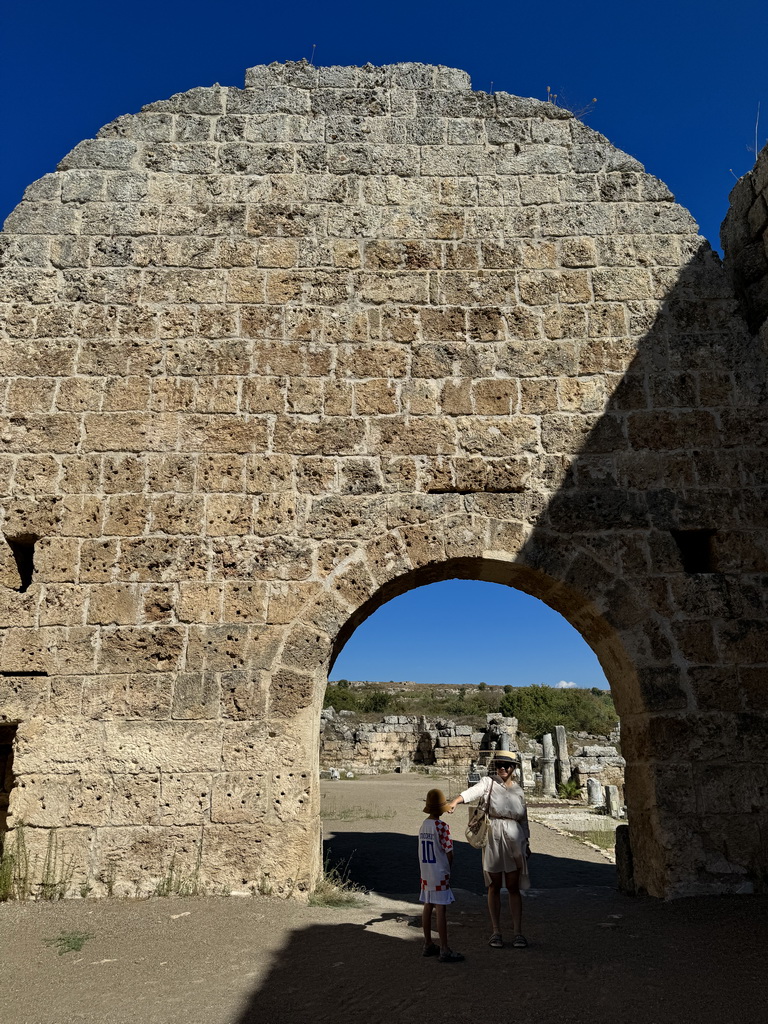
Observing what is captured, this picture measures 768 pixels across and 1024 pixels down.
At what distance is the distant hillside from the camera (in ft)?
92.8

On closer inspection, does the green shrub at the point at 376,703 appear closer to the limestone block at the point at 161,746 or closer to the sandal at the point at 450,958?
the limestone block at the point at 161,746

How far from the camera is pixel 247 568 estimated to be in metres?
5.33

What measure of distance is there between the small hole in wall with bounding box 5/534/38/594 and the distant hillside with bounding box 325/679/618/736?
2147 centimetres

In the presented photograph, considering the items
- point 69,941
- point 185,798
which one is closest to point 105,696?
point 185,798

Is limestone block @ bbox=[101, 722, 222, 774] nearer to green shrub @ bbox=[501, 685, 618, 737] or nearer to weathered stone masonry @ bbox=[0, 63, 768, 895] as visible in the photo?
weathered stone masonry @ bbox=[0, 63, 768, 895]

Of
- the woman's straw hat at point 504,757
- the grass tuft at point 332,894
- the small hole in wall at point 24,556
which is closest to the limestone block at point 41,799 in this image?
the small hole in wall at point 24,556

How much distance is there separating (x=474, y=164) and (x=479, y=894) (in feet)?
19.6

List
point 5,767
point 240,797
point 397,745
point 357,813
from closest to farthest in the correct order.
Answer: point 240,797 → point 5,767 → point 357,813 → point 397,745

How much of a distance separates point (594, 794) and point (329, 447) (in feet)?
38.9

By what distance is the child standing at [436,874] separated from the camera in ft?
12.4

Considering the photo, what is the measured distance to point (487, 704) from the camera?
1369 inches

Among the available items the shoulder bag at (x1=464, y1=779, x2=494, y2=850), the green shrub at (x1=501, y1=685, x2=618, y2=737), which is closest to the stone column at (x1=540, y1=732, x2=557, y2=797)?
the green shrub at (x1=501, y1=685, x2=618, y2=737)

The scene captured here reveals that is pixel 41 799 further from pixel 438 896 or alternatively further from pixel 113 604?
pixel 438 896

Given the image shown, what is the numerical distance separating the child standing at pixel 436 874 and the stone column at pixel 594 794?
11863 mm
